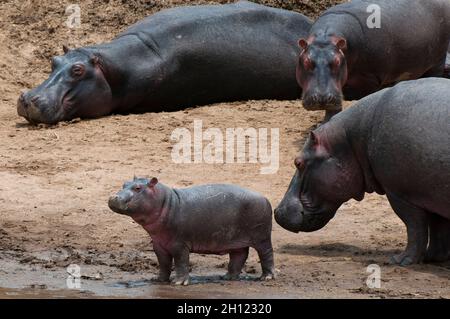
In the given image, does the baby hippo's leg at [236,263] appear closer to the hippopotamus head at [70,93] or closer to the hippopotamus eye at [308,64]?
the hippopotamus eye at [308,64]

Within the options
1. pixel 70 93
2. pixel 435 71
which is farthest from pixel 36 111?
pixel 435 71

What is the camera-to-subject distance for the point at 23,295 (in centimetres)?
859

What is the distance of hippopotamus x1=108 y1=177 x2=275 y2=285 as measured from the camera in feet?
28.4

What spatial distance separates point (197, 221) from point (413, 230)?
4.93 feet

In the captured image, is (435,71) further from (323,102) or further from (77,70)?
(77,70)

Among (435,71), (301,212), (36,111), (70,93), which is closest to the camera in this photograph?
(301,212)

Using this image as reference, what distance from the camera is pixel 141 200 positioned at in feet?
28.3

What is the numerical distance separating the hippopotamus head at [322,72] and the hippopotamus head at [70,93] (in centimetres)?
207

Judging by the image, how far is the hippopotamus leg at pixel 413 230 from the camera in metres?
9.35

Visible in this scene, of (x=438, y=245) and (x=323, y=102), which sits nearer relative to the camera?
(x=438, y=245)

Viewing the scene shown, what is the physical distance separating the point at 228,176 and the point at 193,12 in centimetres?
338

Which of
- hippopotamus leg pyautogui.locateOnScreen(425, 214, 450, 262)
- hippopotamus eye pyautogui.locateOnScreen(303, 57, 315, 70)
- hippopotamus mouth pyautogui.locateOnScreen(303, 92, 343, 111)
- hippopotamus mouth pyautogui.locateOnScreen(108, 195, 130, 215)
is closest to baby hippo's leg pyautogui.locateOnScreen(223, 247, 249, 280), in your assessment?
hippopotamus mouth pyautogui.locateOnScreen(108, 195, 130, 215)

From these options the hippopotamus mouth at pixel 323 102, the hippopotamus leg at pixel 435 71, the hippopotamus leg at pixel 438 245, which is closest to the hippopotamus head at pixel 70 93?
the hippopotamus mouth at pixel 323 102

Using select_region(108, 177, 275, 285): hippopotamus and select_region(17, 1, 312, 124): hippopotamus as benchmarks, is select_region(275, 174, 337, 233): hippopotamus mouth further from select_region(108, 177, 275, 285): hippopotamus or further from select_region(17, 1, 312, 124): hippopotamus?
select_region(17, 1, 312, 124): hippopotamus
